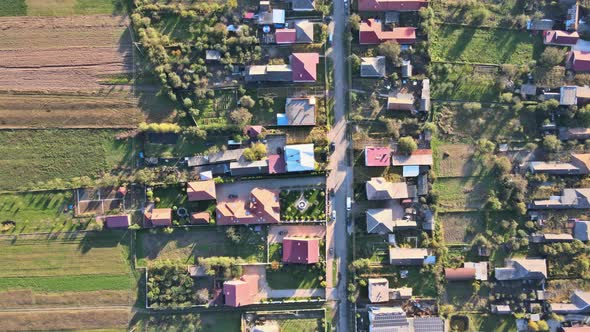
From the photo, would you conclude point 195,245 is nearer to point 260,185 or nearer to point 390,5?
point 260,185

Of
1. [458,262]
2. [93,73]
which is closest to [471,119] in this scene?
[458,262]

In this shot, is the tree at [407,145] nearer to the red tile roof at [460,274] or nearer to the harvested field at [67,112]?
the red tile roof at [460,274]

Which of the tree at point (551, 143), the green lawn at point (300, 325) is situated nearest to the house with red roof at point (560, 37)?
the tree at point (551, 143)

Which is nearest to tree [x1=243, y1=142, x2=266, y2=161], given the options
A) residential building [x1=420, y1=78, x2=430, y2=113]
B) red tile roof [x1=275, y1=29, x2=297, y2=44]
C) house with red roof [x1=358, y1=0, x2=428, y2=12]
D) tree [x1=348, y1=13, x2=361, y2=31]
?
red tile roof [x1=275, y1=29, x2=297, y2=44]

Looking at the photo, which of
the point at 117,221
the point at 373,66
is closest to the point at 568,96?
the point at 373,66

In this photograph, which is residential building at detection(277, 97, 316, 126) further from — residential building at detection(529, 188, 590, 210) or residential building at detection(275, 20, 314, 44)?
residential building at detection(529, 188, 590, 210)
